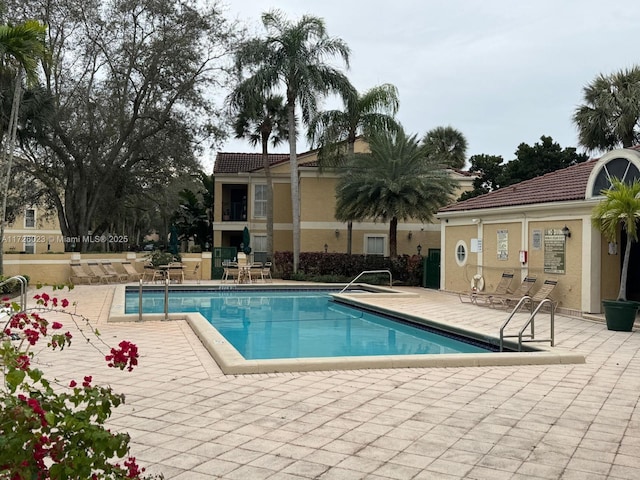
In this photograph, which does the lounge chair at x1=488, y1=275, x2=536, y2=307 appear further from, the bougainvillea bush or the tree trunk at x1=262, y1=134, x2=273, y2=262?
the bougainvillea bush

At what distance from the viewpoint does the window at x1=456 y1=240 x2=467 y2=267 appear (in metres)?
19.7

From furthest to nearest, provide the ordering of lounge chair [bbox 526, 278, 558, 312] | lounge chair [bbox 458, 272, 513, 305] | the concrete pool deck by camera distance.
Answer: lounge chair [bbox 458, 272, 513, 305] → lounge chair [bbox 526, 278, 558, 312] → the concrete pool deck

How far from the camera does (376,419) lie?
17.6 feet

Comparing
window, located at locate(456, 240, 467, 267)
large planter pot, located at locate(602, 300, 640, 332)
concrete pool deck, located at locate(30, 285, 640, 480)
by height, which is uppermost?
window, located at locate(456, 240, 467, 267)

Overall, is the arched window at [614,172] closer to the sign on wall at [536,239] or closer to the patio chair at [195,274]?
the sign on wall at [536,239]

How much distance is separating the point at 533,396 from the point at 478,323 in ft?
20.6

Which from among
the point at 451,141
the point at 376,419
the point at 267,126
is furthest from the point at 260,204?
the point at 376,419

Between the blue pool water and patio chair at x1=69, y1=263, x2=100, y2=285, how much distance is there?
2.68 meters

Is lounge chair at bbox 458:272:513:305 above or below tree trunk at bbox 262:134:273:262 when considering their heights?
below

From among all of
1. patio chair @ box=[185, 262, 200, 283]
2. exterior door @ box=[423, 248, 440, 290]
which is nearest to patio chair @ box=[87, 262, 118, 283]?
patio chair @ box=[185, 262, 200, 283]

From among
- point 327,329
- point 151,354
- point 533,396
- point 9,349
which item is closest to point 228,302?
point 327,329

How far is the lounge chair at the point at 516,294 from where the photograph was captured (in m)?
15.4

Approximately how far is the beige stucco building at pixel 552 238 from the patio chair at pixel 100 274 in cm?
1288

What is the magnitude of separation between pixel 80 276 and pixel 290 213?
496 inches
